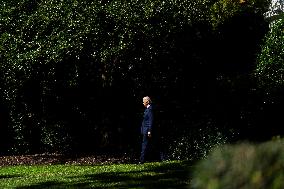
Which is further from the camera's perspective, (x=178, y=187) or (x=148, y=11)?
(x=148, y=11)

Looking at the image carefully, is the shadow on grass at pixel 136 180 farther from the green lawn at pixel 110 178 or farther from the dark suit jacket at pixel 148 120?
the dark suit jacket at pixel 148 120

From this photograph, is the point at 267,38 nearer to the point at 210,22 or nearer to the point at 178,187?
the point at 210,22

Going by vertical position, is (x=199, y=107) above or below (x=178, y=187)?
above

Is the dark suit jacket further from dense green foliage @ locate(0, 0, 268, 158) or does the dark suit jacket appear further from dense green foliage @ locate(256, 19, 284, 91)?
dense green foliage @ locate(256, 19, 284, 91)

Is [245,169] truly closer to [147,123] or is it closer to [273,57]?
[147,123]

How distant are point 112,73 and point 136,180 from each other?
6.46m

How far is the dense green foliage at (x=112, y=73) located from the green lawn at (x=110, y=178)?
10.2 ft

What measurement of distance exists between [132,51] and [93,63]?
4.13 feet

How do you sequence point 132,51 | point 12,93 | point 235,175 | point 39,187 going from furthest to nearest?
1. point 12,93
2. point 132,51
3. point 39,187
4. point 235,175

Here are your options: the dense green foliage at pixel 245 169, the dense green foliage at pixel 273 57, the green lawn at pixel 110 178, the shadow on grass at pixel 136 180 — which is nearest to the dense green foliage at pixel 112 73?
the dense green foliage at pixel 273 57

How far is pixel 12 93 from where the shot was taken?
17750 millimetres

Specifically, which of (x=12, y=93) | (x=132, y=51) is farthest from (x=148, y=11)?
(x=12, y=93)

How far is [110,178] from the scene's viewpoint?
457 inches

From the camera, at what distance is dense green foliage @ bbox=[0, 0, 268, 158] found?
16.5 meters
